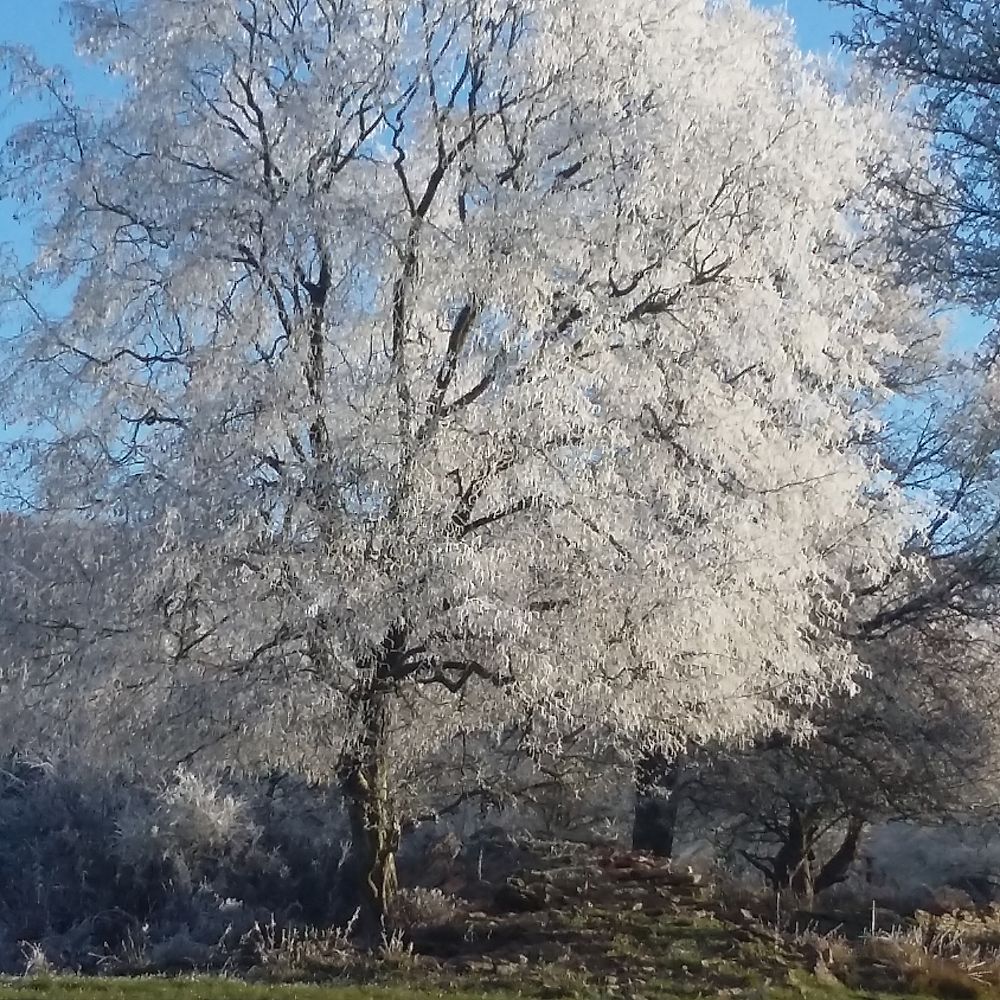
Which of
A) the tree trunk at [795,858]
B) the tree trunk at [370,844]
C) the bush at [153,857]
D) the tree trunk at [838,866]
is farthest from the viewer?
the tree trunk at [838,866]

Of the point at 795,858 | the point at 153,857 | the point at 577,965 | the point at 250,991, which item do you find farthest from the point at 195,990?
the point at 795,858

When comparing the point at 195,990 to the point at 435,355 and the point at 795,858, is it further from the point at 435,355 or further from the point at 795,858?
the point at 795,858

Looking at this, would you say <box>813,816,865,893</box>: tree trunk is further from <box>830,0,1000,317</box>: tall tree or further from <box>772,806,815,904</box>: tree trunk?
<box>830,0,1000,317</box>: tall tree

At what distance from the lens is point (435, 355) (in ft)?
38.8

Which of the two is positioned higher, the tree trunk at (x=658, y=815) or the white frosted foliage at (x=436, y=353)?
the white frosted foliage at (x=436, y=353)

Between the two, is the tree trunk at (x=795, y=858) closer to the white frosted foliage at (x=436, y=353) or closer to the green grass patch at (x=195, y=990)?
the white frosted foliage at (x=436, y=353)

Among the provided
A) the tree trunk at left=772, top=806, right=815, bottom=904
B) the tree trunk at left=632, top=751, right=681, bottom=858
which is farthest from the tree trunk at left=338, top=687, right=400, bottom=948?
the tree trunk at left=772, top=806, right=815, bottom=904

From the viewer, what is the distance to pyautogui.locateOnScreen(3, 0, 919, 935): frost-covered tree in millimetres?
10664

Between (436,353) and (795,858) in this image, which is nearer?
(436,353)

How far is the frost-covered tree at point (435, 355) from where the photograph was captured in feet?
35.0

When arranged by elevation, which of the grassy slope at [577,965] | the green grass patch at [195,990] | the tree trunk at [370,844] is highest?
Answer: the tree trunk at [370,844]

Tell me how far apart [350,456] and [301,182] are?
2.35 meters

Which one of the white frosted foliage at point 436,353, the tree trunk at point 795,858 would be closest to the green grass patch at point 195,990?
the white frosted foliage at point 436,353

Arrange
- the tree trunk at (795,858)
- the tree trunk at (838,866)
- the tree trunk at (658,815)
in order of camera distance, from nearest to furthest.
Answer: the tree trunk at (658,815) < the tree trunk at (795,858) < the tree trunk at (838,866)
